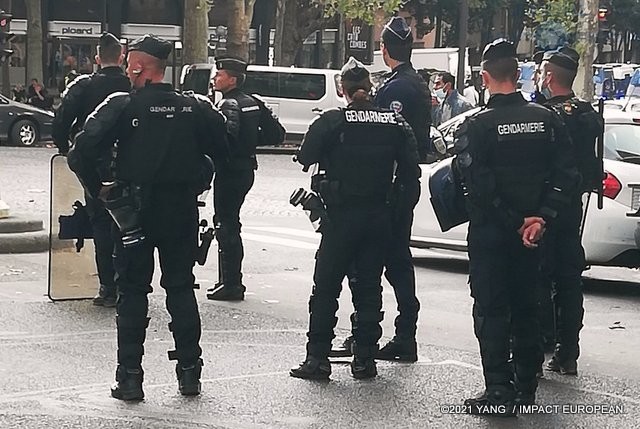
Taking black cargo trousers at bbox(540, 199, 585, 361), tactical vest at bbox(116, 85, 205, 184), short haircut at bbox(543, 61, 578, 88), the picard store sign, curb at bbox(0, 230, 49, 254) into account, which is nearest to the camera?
tactical vest at bbox(116, 85, 205, 184)

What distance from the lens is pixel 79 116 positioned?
9734 millimetres

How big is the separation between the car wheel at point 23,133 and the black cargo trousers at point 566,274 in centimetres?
2294

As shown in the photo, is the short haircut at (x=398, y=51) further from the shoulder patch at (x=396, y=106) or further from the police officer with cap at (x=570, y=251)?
the police officer with cap at (x=570, y=251)

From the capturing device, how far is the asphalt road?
22.8 feet

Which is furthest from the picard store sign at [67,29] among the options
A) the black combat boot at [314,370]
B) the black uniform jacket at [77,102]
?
the black combat boot at [314,370]

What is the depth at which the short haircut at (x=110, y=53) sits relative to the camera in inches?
388

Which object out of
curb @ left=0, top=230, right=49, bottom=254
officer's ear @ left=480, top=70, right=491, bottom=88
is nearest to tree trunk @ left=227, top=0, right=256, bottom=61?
curb @ left=0, top=230, right=49, bottom=254

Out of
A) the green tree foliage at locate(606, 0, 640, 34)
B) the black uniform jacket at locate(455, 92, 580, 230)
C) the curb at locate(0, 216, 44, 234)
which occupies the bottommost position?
the curb at locate(0, 216, 44, 234)

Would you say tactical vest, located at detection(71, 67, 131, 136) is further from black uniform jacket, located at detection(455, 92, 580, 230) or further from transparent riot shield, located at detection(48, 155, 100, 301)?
black uniform jacket, located at detection(455, 92, 580, 230)

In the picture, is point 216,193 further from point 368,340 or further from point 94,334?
point 368,340

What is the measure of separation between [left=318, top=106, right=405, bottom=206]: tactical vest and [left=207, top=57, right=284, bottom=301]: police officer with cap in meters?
2.39

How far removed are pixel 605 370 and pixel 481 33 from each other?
5603 cm

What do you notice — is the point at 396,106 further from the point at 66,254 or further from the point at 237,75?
the point at 66,254

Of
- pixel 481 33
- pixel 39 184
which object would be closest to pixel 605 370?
pixel 39 184
